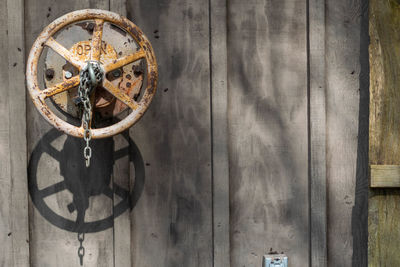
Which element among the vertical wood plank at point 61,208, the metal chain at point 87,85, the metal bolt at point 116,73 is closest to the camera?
the metal chain at point 87,85

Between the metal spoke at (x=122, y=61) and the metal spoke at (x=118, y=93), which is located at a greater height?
the metal spoke at (x=122, y=61)

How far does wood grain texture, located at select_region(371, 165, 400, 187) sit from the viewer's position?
1.51 meters

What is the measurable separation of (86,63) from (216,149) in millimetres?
568

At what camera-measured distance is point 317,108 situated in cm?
153

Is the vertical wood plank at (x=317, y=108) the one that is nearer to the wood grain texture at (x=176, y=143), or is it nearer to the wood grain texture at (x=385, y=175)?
the wood grain texture at (x=385, y=175)

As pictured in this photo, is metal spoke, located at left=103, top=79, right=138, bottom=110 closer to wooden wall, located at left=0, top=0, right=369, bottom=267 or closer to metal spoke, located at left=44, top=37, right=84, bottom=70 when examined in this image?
metal spoke, located at left=44, top=37, right=84, bottom=70

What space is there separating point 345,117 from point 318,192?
1.03ft

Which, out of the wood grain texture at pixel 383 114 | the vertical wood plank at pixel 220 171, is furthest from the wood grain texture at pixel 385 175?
the vertical wood plank at pixel 220 171

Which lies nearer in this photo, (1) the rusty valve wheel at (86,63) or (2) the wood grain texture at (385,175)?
(1) the rusty valve wheel at (86,63)

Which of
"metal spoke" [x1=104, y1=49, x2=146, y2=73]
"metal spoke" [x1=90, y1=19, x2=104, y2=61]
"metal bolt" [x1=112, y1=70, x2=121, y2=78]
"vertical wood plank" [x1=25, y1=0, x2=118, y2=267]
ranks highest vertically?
"metal spoke" [x1=90, y1=19, x2=104, y2=61]

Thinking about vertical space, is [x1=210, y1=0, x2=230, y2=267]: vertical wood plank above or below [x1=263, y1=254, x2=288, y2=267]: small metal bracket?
above

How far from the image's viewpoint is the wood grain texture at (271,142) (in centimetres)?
154

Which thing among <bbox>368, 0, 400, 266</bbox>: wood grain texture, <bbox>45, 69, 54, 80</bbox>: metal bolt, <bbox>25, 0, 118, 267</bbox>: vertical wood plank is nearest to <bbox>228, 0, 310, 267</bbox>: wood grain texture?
<bbox>368, 0, 400, 266</bbox>: wood grain texture

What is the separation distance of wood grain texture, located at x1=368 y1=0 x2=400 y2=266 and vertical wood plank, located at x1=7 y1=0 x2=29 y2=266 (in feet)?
4.27
